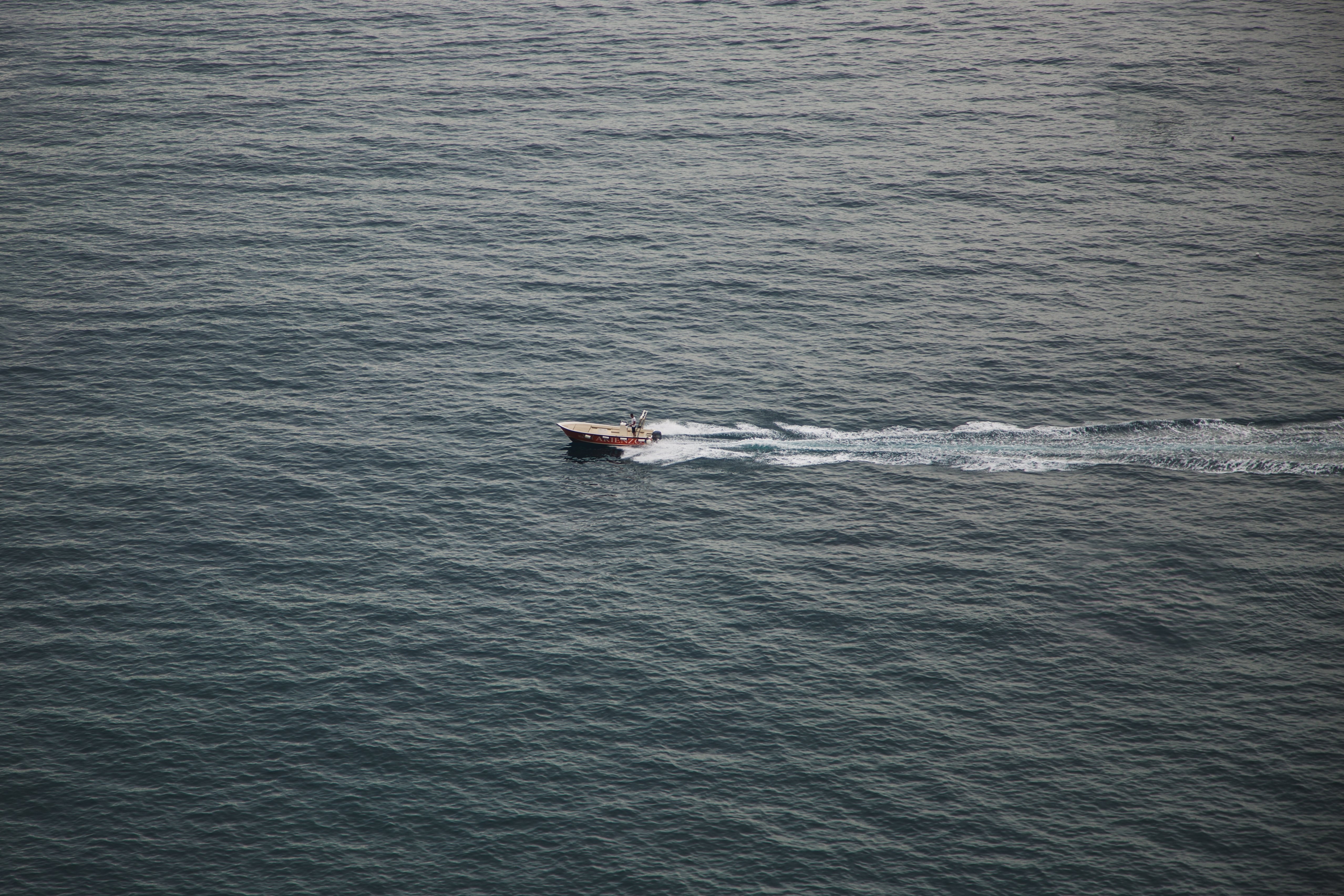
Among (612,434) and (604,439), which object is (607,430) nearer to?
(612,434)

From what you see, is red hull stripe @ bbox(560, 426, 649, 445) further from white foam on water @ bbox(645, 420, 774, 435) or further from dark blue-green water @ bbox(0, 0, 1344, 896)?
white foam on water @ bbox(645, 420, 774, 435)

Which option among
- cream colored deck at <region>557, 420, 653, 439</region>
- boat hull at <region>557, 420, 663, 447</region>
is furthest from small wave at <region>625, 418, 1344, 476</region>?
cream colored deck at <region>557, 420, 653, 439</region>

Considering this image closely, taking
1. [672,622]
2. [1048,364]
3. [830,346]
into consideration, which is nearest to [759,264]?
[830,346]

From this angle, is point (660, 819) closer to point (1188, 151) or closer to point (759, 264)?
point (759, 264)

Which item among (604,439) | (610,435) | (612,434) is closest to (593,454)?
(604,439)

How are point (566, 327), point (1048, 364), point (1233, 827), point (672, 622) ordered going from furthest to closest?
point (566, 327) < point (1048, 364) < point (672, 622) < point (1233, 827)
